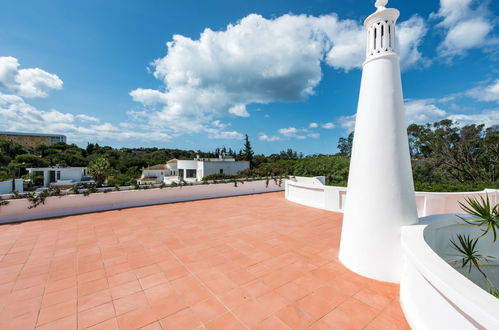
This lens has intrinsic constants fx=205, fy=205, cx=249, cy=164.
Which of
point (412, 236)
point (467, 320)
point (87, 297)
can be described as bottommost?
point (87, 297)

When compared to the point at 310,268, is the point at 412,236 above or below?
above

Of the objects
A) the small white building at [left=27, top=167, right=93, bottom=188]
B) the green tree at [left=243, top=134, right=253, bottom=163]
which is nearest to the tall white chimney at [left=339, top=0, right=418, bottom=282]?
the small white building at [left=27, top=167, right=93, bottom=188]

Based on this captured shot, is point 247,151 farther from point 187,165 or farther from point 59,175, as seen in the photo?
point 59,175

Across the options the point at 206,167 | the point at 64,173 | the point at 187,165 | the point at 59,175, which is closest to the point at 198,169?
the point at 206,167

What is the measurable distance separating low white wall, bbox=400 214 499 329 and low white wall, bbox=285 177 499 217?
165 inches

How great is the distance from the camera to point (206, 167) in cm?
2725

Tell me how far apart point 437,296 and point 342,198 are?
5.46 meters

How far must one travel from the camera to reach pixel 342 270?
3570mm

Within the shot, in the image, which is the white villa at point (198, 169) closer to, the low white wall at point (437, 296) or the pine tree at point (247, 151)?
the pine tree at point (247, 151)

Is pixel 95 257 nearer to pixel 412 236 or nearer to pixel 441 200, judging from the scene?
pixel 412 236

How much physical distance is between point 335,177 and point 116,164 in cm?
4559

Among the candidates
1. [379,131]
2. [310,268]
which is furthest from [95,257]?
[379,131]

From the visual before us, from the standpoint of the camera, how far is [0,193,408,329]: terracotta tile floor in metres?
2.51

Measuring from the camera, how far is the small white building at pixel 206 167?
2739 centimetres
